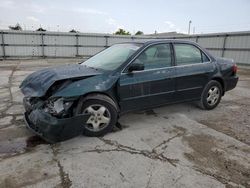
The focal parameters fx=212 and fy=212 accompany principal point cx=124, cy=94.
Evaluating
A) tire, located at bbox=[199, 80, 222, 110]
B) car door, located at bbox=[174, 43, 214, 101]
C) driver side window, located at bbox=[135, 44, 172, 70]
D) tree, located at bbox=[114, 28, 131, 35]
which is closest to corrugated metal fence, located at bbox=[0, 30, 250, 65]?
tire, located at bbox=[199, 80, 222, 110]

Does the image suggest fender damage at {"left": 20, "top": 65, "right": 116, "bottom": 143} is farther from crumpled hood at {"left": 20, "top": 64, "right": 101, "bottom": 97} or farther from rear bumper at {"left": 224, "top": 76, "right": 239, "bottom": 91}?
rear bumper at {"left": 224, "top": 76, "right": 239, "bottom": 91}

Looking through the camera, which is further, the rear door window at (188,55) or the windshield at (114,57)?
the rear door window at (188,55)

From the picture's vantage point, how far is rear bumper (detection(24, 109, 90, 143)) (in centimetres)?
292

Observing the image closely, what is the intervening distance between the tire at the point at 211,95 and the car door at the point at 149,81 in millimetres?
1029

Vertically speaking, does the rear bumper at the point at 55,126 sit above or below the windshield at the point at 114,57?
below

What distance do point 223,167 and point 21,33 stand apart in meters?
17.5

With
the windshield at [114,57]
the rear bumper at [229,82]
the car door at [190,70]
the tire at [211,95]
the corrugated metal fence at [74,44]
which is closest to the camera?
the windshield at [114,57]

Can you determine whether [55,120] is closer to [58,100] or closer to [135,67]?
[58,100]

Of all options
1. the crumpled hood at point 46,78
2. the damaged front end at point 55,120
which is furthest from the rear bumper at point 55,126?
the crumpled hood at point 46,78

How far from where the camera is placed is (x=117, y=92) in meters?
3.62

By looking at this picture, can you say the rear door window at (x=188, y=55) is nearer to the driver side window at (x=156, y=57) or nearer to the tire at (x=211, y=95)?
the driver side window at (x=156, y=57)

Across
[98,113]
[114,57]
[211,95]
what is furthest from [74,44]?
[98,113]

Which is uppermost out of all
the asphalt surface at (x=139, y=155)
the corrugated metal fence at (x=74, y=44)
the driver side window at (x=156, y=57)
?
the corrugated metal fence at (x=74, y=44)

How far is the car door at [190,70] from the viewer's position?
434cm
